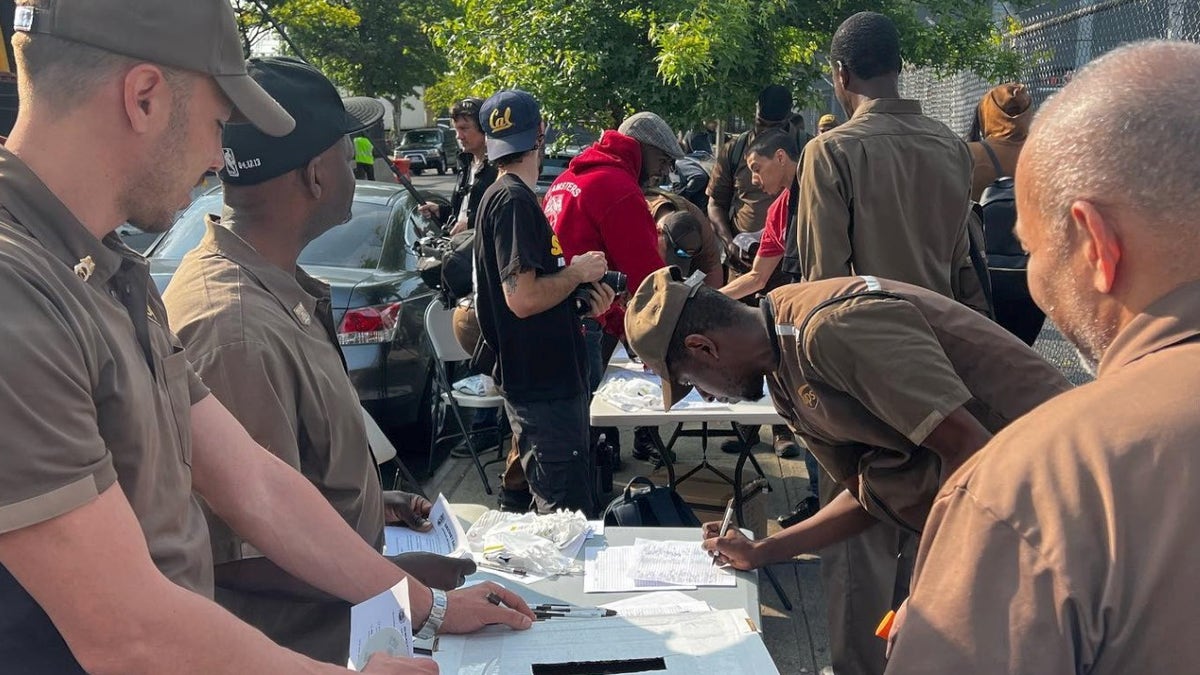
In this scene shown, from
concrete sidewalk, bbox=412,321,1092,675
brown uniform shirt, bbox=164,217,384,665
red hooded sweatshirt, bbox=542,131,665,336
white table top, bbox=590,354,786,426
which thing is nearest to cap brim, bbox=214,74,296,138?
brown uniform shirt, bbox=164,217,384,665

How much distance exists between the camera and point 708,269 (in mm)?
5840

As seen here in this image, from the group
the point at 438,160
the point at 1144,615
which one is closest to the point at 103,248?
the point at 1144,615

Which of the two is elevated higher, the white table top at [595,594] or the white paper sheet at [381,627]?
the white paper sheet at [381,627]

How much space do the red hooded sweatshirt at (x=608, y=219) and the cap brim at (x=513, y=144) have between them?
2.03 feet

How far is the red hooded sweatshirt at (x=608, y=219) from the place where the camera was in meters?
4.67

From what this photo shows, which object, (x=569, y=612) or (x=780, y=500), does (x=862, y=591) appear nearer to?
(x=569, y=612)

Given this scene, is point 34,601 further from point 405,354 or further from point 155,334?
point 405,354

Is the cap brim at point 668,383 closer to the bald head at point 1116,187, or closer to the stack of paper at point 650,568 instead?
the stack of paper at point 650,568

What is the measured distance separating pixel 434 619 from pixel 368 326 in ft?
12.4

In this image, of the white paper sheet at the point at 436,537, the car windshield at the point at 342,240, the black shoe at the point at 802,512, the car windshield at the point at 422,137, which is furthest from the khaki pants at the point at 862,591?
the car windshield at the point at 422,137

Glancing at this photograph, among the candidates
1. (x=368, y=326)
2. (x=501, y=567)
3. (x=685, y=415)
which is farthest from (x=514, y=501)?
(x=501, y=567)

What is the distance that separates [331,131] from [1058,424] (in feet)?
5.77

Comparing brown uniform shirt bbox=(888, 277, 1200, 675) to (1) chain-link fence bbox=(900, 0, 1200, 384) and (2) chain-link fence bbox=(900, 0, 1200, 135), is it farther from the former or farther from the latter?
(2) chain-link fence bbox=(900, 0, 1200, 135)

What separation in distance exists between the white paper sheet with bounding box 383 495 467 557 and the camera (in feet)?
5.43
